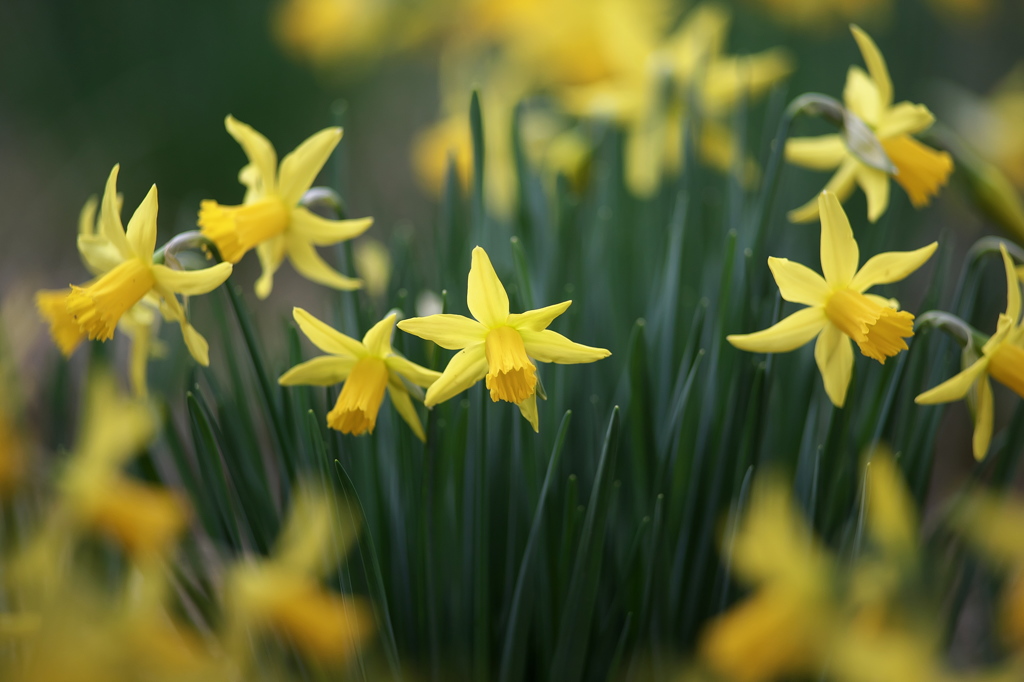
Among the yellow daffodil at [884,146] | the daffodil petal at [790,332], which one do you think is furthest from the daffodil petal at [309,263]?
the yellow daffodil at [884,146]

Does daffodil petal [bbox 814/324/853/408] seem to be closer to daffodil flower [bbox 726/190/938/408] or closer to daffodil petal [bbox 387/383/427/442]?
daffodil flower [bbox 726/190/938/408]

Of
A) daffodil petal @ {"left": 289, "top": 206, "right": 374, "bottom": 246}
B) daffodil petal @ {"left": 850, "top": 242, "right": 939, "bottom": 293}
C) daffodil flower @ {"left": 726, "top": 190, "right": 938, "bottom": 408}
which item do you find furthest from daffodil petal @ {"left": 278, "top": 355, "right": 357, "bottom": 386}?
daffodil petal @ {"left": 850, "top": 242, "right": 939, "bottom": 293}

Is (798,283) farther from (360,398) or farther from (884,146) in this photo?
(360,398)

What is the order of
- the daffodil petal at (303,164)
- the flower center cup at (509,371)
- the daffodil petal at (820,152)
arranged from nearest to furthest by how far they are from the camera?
1. the flower center cup at (509,371)
2. the daffodil petal at (303,164)
3. the daffodil petal at (820,152)

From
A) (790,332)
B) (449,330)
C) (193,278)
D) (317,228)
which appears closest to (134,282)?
(193,278)

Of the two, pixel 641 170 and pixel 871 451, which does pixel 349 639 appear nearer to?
pixel 871 451

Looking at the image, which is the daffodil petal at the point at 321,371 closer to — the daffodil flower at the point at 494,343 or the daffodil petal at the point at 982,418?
the daffodil flower at the point at 494,343
